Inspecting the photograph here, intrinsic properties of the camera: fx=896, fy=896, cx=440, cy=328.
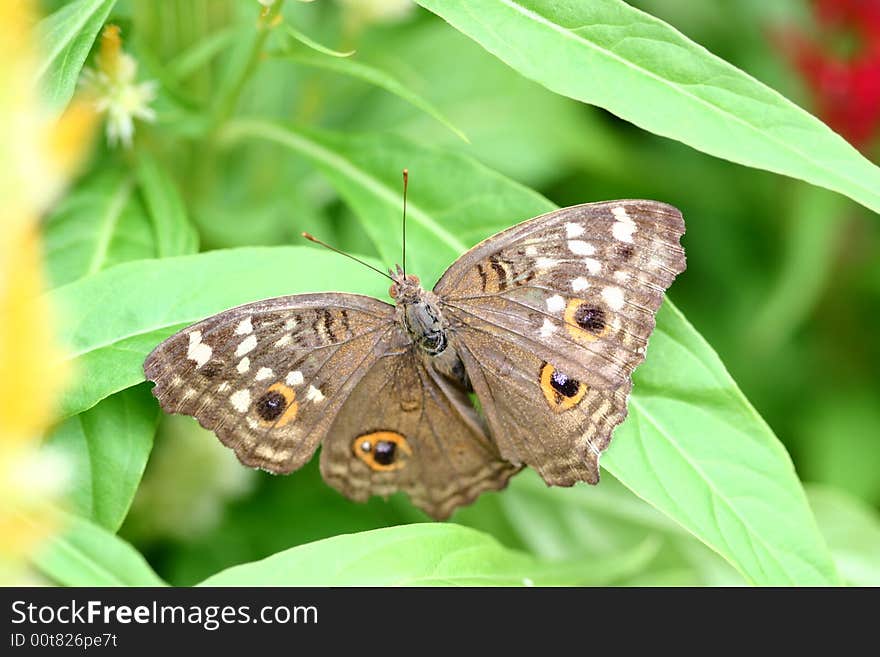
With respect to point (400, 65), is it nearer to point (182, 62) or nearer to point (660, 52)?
point (182, 62)

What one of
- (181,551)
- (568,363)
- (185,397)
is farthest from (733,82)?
(181,551)

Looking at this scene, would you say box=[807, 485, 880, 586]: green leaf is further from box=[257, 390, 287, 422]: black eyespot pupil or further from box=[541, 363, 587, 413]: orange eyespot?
box=[257, 390, 287, 422]: black eyespot pupil

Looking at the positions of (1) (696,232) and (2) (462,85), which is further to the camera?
(1) (696,232)

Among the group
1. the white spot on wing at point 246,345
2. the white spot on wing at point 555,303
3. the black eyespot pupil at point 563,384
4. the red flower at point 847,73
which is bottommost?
the black eyespot pupil at point 563,384

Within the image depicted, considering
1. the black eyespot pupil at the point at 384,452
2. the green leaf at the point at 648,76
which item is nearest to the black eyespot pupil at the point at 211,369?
the black eyespot pupil at the point at 384,452

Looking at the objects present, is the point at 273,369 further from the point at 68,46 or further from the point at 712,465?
the point at 712,465

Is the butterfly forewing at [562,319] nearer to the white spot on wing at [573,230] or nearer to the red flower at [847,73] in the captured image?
the white spot on wing at [573,230]
